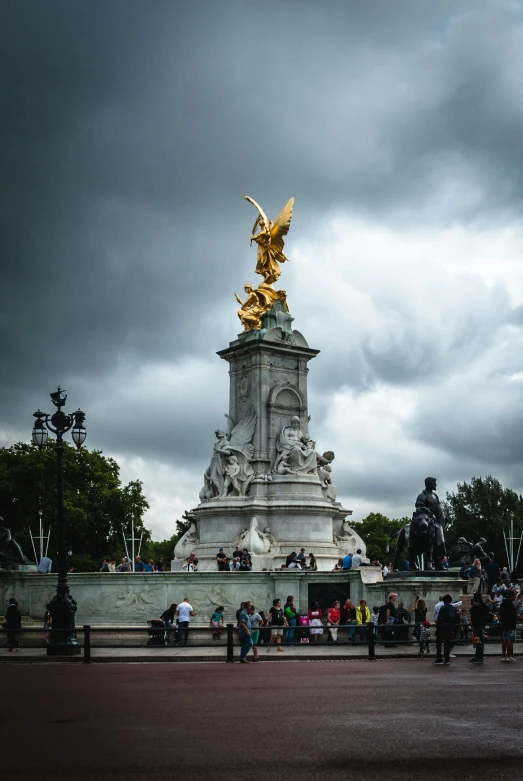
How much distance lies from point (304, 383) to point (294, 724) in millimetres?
34937

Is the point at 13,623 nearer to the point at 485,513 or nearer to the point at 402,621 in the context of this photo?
the point at 402,621

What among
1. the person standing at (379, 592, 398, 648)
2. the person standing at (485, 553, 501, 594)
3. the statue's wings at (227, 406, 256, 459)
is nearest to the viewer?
the person standing at (379, 592, 398, 648)

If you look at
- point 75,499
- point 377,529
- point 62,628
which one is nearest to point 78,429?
point 62,628

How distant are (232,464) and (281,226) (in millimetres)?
11795

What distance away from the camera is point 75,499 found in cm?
8025

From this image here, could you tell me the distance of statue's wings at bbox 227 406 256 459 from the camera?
45281 millimetres

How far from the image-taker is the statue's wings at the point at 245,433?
4528cm

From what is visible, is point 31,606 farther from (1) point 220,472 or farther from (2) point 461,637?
(2) point 461,637


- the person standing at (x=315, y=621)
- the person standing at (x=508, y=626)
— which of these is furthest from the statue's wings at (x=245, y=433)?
the person standing at (x=508, y=626)

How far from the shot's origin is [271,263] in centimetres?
4947

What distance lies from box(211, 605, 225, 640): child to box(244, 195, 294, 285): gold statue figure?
20689 millimetres

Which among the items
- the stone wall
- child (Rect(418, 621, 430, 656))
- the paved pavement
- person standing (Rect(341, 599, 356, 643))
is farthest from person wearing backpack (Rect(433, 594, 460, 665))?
the stone wall

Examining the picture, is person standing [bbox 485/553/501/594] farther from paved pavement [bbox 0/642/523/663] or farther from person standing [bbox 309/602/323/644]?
paved pavement [bbox 0/642/523/663]

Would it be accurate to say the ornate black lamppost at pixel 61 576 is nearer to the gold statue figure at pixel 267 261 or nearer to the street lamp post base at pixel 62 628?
the street lamp post base at pixel 62 628
